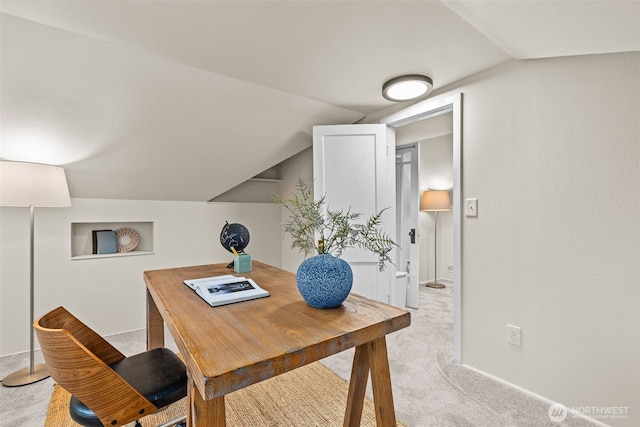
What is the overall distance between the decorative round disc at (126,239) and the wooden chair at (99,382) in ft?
6.87

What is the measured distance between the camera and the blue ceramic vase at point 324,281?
1113 mm

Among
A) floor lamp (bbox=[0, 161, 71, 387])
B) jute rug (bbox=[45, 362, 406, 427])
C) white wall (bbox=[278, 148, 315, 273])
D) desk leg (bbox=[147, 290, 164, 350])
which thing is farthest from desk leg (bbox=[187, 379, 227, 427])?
white wall (bbox=[278, 148, 315, 273])

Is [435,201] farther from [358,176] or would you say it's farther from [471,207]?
[471,207]

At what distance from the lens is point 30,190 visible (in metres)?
2.04

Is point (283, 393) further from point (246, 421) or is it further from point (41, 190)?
point (41, 190)

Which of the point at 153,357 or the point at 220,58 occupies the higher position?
the point at 220,58

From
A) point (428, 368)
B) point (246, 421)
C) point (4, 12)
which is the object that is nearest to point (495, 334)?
point (428, 368)

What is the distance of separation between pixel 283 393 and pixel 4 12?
254cm

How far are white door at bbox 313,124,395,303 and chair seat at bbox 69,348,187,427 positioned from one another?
1824mm

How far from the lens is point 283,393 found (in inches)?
74.3

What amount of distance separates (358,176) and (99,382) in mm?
2354

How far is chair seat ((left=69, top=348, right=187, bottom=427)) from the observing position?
40.8 inches

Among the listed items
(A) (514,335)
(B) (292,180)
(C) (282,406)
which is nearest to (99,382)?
(C) (282,406)

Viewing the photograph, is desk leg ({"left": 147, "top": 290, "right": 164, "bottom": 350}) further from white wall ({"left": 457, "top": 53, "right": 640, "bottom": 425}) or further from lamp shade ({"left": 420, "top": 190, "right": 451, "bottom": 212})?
lamp shade ({"left": 420, "top": 190, "right": 451, "bottom": 212})
